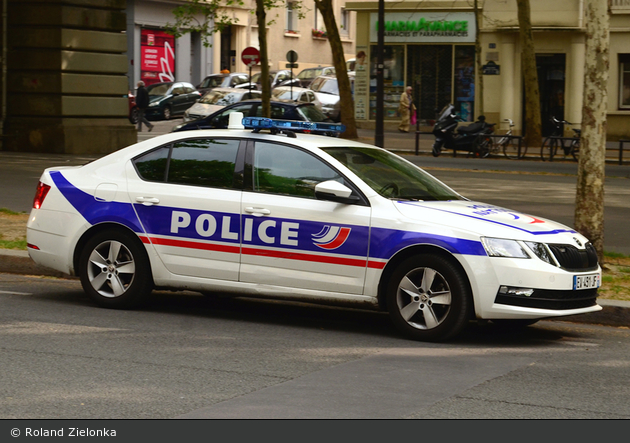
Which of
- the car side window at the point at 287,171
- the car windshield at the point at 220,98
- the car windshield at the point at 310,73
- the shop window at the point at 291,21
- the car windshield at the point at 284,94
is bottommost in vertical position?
the car side window at the point at 287,171

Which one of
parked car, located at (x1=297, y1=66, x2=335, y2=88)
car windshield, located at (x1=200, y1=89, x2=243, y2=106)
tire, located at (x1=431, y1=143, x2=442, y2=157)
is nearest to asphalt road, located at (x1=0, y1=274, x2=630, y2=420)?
tire, located at (x1=431, y1=143, x2=442, y2=157)

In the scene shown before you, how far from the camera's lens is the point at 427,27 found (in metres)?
40.8

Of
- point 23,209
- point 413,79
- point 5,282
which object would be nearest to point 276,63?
point 413,79

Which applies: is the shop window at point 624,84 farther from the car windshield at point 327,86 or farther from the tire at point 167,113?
the tire at point 167,113

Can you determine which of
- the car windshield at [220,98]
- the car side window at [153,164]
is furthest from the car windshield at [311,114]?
the car side window at [153,164]

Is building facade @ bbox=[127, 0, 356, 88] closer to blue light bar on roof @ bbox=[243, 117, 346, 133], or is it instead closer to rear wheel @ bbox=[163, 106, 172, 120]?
A: rear wheel @ bbox=[163, 106, 172, 120]

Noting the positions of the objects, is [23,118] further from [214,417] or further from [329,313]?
[214,417]

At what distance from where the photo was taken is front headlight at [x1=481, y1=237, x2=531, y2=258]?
7023mm

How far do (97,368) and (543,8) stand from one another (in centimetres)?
3342

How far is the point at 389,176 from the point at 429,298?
44.4 inches

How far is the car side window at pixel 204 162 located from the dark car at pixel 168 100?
3468 cm

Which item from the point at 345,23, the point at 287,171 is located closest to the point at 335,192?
the point at 287,171

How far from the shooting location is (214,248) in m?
7.85

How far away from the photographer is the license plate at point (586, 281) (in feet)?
23.7
